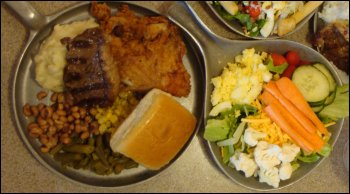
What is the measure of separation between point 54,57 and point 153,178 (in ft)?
2.44

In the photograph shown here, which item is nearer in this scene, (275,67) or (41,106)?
(41,106)

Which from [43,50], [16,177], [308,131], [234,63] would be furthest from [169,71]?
[16,177]

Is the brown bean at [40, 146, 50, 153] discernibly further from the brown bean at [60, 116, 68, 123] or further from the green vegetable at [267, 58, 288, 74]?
the green vegetable at [267, 58, 288, 74]

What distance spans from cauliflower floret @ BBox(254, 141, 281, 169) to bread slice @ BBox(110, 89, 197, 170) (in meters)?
0.37

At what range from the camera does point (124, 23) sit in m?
1.89

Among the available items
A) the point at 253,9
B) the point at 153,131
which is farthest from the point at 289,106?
the point at 153,131

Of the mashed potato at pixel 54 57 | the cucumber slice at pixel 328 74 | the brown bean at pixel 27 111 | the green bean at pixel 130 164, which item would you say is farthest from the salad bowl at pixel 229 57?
Answer: the brown bean at pixel 27 111

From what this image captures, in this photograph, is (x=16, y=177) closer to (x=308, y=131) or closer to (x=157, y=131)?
(x=157, y=131)

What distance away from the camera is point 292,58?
2111mm

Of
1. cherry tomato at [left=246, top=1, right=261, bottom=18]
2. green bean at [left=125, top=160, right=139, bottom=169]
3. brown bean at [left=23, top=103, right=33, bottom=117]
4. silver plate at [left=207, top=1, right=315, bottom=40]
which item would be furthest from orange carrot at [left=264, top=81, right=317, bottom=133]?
brown bean at [left=23, top=103, right=33, bottom=117]

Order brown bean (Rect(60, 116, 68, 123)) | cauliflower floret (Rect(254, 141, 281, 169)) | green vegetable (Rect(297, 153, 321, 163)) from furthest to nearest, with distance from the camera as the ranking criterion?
1. green vegetable (Rect(297, 153, 321, 163))
2. cauliflower floret (Rect(254, 141, 281, 169))
3. brown bean (Rect(60, 116, 68, 123))

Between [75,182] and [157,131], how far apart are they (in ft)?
1.48

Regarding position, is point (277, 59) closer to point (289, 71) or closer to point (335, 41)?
point (289, 71)

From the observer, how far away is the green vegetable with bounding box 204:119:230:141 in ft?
6.36
